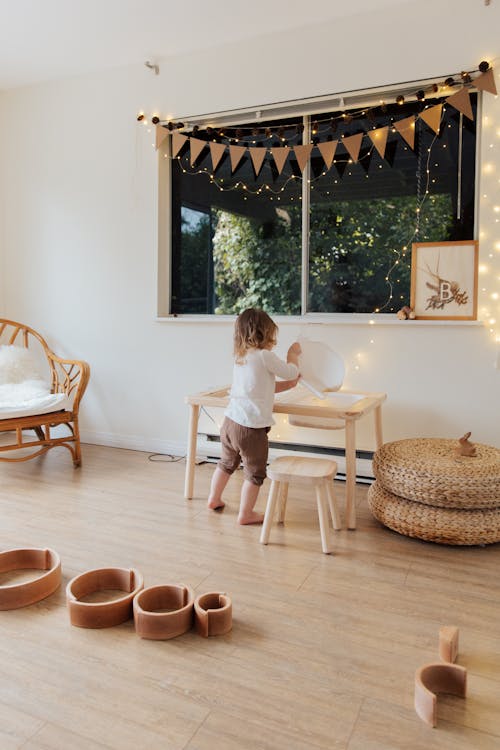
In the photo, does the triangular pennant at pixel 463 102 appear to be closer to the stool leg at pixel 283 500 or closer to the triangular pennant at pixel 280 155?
the triangular pennant at pixel 280 155

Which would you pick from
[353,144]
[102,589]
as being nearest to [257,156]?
[353,144]

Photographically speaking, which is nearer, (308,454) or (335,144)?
(335,144)

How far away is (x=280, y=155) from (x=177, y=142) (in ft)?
2.38

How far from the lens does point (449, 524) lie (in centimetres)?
243

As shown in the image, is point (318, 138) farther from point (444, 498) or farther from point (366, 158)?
point (444, 498)

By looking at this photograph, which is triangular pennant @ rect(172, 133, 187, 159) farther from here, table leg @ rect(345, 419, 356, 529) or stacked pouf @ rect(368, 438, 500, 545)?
stacked pouf @ rect(368, 438, 500, 545)

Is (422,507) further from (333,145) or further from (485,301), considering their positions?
(333,145)

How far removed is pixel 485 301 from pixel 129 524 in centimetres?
212

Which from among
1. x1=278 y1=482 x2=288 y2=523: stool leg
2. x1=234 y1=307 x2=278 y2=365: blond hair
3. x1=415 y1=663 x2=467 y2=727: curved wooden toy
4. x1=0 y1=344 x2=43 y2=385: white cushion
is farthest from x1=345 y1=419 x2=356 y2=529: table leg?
x1=0 y1=344 x2=43 y2=385: white cushion

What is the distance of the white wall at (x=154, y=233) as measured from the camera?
3094mm

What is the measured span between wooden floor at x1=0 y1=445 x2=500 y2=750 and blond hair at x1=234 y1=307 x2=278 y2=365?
82 centimetres

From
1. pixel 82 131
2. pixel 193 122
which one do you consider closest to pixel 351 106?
pixel 193 122

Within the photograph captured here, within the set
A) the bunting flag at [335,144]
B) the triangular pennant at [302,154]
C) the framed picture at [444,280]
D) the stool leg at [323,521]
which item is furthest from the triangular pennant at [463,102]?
the stool leg at [323,521]

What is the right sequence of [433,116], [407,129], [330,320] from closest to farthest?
[433,116], [407,129], [330,320]
